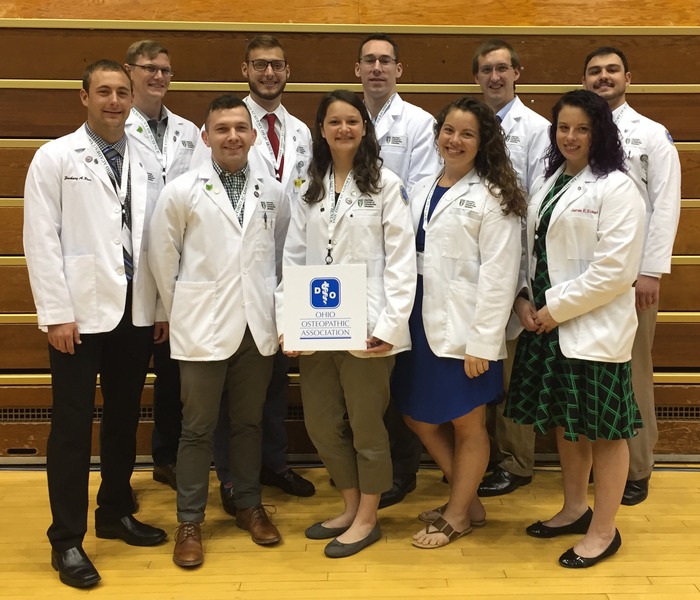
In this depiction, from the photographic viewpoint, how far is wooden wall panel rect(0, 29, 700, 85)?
3482mm

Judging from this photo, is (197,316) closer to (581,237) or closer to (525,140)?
(581,237)

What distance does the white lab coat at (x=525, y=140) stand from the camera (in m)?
3.02

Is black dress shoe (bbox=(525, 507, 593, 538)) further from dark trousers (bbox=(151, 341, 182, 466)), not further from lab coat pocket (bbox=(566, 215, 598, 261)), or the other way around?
dark trousers (bbox=(151, 341, 182, 466))

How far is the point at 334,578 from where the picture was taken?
7.85ft

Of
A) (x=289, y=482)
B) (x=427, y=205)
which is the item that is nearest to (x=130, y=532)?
(x=289, y=482)

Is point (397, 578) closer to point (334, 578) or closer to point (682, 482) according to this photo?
point (334, 578)

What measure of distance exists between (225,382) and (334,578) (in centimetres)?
78

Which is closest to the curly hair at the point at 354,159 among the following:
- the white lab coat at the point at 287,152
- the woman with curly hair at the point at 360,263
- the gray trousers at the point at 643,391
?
the woman with curly hair at the point at 360,263

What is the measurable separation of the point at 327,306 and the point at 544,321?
28.2 inches

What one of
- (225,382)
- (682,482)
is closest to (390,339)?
(225,382)

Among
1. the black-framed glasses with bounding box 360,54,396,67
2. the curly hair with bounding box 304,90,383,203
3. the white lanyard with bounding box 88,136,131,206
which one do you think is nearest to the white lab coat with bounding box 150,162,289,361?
the white lanyard with bounding box 88,136,131,206

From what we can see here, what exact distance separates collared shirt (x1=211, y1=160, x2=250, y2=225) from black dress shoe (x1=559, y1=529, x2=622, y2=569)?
1560mm

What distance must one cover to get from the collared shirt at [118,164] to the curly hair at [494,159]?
108 cm

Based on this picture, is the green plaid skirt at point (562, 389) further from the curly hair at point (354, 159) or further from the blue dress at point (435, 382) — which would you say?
the curly hair at point (354, 159)
